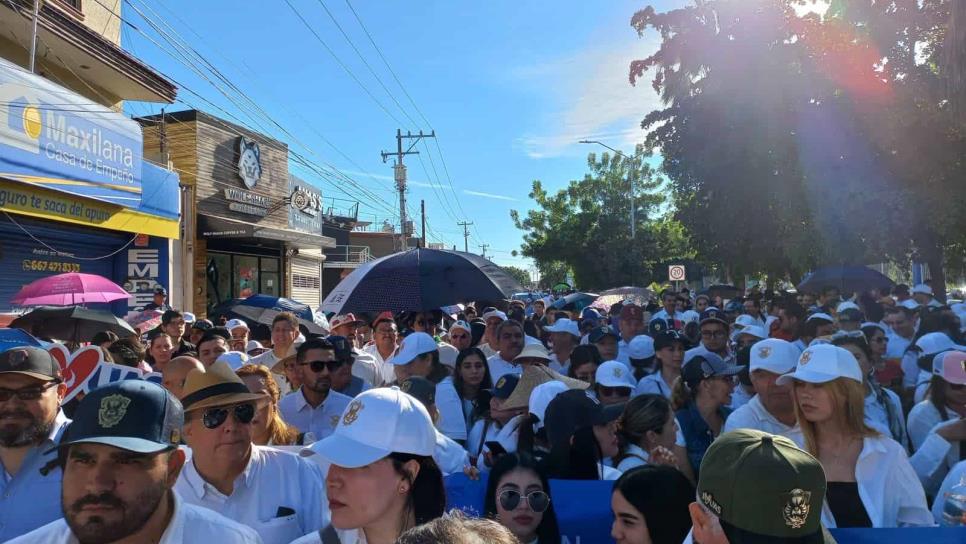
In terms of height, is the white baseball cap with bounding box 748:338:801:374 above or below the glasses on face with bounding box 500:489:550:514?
above

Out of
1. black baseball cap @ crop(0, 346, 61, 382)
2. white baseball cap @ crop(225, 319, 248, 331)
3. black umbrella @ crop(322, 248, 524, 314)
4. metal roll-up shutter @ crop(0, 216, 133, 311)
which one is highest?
metal roll-up shutter @ crop(0, 216, 133, 311)

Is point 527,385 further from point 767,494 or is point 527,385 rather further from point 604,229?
point 604,229

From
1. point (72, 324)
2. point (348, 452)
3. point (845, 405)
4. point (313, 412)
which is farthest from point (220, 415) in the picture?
point (72, 324)

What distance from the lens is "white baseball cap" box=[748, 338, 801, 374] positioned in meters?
4.04

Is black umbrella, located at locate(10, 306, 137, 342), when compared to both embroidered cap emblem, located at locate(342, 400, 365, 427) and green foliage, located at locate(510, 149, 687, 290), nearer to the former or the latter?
embroidered cap emblem, located at locate(342, 400, 365, 427)

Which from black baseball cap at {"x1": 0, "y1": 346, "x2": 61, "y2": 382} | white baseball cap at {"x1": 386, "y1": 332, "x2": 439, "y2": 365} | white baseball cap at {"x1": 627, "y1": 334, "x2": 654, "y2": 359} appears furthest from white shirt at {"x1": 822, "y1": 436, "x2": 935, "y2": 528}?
white baseball cap at {"x1": 627, "y1": 334, "x2": 654, "y2": 359}

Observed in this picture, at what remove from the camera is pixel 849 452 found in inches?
120

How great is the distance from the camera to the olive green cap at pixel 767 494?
69.7 inches

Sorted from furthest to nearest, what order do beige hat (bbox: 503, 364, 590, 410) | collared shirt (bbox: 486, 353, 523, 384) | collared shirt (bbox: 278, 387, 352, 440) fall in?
collared shirt (bbox: 486, 353, 523, 384)
collared shirt (bbox: 278, 387, 352, 440)
beige hat (bbox: 503, 364, 590, 410)

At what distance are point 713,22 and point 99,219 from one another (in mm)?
17113

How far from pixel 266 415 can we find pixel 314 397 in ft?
3.24

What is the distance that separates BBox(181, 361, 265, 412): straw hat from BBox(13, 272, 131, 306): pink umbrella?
716cm

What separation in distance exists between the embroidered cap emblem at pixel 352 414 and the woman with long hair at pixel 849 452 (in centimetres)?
211

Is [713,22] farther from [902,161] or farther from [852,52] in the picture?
[902,161]
